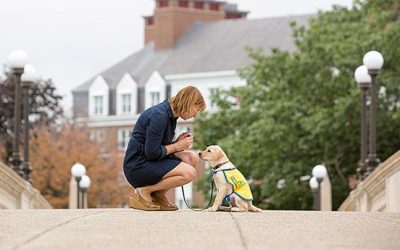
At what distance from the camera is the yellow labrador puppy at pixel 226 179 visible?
60.8 feet

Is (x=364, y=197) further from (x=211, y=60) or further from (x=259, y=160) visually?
(x=211, y=60)

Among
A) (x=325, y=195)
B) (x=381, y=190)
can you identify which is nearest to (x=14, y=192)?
(x=381, y=190)

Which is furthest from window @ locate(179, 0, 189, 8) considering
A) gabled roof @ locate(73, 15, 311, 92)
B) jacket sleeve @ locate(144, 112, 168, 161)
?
jacket sleeve @ locate(144, 112, 168, 161)

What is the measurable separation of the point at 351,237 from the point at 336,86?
41.7m

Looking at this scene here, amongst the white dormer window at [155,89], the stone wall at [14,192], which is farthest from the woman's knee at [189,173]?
the white dormer window at [155,89]

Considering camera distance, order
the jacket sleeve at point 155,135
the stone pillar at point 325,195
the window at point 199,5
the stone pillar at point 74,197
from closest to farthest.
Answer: the jacket sleeve at point 155,135
the stone pillar at point 325,195
the stone pillar at point 74,197
the window at point 199,5

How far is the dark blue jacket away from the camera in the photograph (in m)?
18.8

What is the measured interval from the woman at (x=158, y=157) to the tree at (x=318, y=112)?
117 feet

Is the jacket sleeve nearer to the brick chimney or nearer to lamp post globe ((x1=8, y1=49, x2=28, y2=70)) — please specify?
lamp post globe ((x1=8, y1=49, x2=28, y2=70))

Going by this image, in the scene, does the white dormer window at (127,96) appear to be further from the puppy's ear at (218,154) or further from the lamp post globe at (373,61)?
the puppy's ear at (218,154)

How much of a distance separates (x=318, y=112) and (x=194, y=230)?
4003cm

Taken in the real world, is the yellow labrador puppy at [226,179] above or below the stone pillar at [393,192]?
above

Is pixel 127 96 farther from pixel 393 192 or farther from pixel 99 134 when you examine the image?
pixel 393 192

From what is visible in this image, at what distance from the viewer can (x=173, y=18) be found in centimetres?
13525
